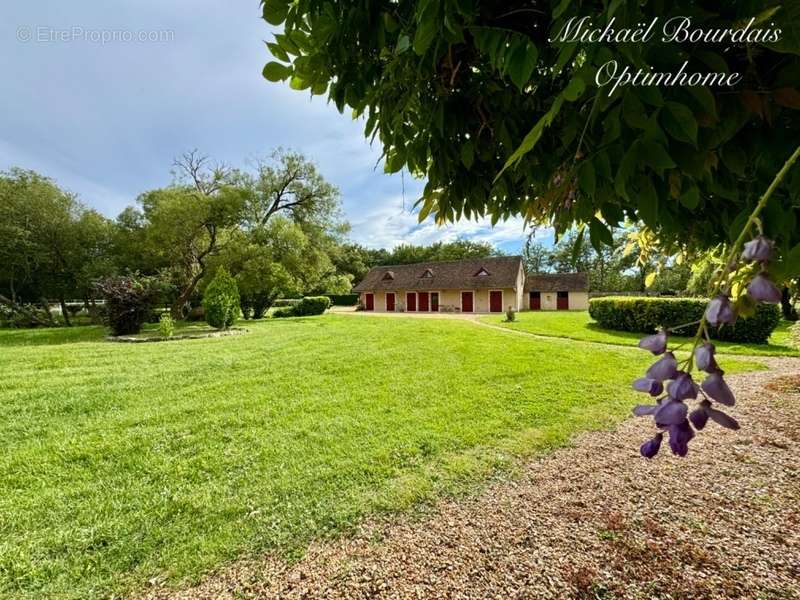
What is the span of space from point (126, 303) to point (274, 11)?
14173 mm

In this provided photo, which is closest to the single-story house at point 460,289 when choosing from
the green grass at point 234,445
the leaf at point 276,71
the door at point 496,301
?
the door at point 496,301

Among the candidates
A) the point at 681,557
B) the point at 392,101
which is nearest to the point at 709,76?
the point at 392,101

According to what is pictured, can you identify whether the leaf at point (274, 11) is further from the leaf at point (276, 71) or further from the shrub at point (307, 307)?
the shrub at point (307, 307)

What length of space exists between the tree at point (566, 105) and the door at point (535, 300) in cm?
3042

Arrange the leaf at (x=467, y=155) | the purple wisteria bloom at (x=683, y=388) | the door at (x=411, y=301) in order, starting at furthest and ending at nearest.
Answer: the door at (x=411, y=301) < the leaf at (x=467, y=155) < the purple wisteria bloom at (x=683, y=388)

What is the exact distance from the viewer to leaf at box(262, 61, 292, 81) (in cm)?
161

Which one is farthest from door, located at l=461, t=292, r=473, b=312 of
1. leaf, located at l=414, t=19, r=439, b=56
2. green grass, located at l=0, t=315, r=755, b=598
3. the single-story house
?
Answer: leaf, located at l=414, t=19, r=439, b=56

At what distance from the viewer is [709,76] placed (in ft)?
3.59

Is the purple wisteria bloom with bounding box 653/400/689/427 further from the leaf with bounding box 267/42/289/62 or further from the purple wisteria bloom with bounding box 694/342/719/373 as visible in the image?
the leaf with bounding box 267/42/289/62

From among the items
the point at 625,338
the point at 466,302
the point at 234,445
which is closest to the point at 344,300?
the point at 466,302

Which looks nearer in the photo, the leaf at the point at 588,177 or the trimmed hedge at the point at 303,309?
the leaf at the point at 588,177

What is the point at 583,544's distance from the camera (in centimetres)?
235

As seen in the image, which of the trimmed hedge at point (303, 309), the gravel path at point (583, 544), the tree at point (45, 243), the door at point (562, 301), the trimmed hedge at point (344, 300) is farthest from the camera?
the trimmed hedge at point (344, 300)

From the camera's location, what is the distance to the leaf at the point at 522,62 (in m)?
1.10
